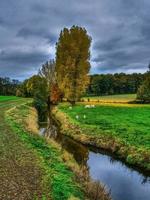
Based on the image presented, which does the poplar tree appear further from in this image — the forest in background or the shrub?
the forest in background

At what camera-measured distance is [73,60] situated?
68.3 metres

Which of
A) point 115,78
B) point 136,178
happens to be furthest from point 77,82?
point 115,78

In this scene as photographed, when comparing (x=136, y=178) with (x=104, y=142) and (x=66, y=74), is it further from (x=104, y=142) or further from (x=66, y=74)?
(x=66, y=74)

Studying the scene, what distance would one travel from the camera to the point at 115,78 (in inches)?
6265

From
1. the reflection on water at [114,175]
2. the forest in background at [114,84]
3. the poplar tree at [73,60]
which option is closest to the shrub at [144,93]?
the poplar tree at [73,60]

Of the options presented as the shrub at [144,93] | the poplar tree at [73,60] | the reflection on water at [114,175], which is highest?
the poplar tree at [73,60]

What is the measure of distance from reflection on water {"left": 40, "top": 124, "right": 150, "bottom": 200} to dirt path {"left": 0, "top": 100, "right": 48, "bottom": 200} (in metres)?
3.65

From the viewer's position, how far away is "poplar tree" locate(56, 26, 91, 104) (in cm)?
6775

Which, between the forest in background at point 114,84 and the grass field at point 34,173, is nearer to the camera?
the grass field at point 34,173

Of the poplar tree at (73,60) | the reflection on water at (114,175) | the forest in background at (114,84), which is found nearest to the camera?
the reflection on water at (114,175)

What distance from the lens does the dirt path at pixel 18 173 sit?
15.2 meters

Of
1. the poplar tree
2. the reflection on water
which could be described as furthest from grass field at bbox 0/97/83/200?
the poplar tree

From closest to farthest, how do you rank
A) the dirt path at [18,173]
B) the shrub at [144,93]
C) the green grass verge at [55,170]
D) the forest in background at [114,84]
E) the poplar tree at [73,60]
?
1. the dirt path at [18,173]
2. the green grass verge at [55,170]
3. the poplar tree at [73,60]
4. the shrub at [144,93]
5. the forest in background at [114,84]

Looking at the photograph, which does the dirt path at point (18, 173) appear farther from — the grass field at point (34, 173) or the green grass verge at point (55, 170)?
the green grass verge at point (55, 170)
